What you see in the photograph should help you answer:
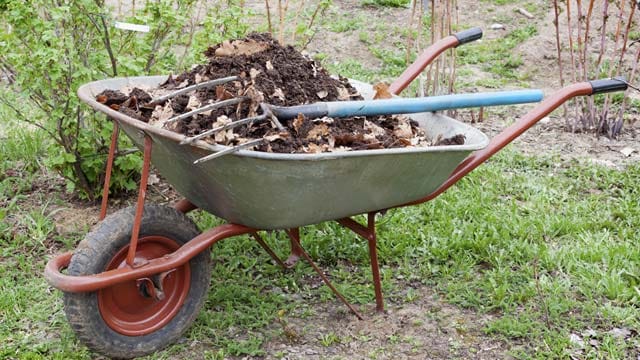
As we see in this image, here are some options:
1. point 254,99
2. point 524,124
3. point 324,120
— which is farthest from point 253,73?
point 524,124

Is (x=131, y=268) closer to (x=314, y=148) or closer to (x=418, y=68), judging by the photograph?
(x=314, y=148)

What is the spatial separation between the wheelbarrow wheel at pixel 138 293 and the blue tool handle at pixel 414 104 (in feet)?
2.47

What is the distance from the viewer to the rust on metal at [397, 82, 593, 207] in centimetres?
282

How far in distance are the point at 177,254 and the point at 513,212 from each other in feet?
6.76

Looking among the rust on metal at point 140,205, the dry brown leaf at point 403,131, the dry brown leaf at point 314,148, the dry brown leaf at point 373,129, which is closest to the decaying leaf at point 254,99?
the dry brown leaf at point 314,148

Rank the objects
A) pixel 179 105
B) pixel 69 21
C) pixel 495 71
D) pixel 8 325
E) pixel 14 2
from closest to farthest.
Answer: pixel 179 105 → pixel 8 325 → pixel 14 2 → pixel 69 21 → pixel 495 71

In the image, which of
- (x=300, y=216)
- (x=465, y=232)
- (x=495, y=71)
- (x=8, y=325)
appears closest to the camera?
(x=300, y=216)

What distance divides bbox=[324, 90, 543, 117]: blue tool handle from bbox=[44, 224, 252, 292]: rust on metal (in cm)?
56

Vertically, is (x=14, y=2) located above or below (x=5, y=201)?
above

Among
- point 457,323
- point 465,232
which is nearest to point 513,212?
point 465,232

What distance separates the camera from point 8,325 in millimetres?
3018

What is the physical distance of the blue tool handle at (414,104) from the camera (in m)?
2.61

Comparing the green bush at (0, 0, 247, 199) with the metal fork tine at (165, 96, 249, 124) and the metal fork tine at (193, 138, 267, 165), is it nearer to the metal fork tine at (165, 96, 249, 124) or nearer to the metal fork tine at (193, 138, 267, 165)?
the metal fork tine at (165, 96, 249, 124)

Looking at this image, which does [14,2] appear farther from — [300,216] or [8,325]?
[300,216]
